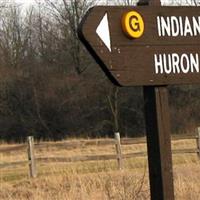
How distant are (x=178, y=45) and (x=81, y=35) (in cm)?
83

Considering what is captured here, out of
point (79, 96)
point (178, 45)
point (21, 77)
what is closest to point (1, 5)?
point (21, 77)

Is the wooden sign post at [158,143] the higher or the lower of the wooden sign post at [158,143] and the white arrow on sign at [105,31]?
the lower

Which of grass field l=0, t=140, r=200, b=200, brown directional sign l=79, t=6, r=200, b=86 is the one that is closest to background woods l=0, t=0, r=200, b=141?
grass field l=0, t=140, r=200, b=200

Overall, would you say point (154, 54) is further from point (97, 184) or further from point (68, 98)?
point (68, 98)

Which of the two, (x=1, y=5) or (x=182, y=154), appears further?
(x=1, y=5)

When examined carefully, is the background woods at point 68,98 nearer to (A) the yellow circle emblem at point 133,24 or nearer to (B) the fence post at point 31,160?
(B) the fence post at point 31,160

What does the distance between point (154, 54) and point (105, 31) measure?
0.45m

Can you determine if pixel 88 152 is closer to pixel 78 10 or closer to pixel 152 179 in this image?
pixel 152 179

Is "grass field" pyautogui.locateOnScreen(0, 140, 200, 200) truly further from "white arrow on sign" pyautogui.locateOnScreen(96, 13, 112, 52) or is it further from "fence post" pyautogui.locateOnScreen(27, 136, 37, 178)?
"white arrow on sign" pyautogui.locateOnScreen(96, 13, 112, 52)

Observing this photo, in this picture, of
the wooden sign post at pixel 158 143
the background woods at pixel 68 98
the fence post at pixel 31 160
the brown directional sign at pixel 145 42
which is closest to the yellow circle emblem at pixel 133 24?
the brown directional sign at pixel 145 42

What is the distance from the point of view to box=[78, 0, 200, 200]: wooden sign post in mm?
4848

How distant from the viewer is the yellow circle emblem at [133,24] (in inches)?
193

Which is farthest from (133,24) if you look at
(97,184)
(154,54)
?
(97,184)

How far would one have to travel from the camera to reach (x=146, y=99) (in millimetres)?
5148
